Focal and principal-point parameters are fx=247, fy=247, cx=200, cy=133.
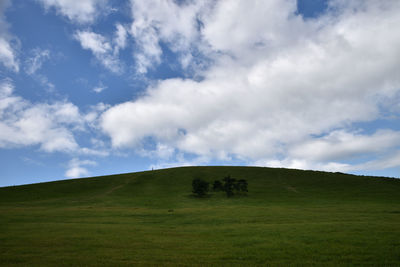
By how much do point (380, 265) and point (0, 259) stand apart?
73.3ft

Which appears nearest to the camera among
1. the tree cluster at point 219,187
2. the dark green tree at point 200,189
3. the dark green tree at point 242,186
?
the dark green tree at point 200,189

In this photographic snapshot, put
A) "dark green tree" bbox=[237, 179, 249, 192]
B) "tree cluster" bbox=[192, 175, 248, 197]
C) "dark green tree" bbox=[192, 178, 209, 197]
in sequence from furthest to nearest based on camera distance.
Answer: "dark green tree" bbox=[237, 179, 249, 192] < "tree cluster" bbox=[192, 175, 248, 197] < "dark green tree" bbox=[192, 178, 209, 197]

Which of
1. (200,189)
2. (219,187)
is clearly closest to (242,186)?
(219,187)

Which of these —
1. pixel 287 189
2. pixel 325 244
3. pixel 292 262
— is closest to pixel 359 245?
pixel 325 244

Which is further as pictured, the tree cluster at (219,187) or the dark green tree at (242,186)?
the dark green tree at (242,186)

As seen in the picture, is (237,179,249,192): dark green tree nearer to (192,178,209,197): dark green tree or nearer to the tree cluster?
the tree cluster

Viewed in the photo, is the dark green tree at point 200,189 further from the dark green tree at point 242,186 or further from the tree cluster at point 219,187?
the dark green tree at point 242,186

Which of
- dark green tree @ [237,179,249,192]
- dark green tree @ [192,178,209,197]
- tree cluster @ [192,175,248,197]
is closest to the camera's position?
dark green tree @ [192,178,209,197]

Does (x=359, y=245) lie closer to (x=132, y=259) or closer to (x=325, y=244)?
(x=325, y=244)

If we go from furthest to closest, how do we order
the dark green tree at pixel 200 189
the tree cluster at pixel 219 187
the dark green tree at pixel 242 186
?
the dark green tree at pixel 242 186 → the tree cluster at pixel 219 187 → the dark green tree at pixel 200 189

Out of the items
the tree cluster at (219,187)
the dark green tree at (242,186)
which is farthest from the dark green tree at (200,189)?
the dark green tree at (242,186)

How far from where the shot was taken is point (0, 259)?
612 inches

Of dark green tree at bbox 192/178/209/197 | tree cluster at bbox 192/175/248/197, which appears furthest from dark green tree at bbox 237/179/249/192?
dark green tree at bbox 192/178/209/197

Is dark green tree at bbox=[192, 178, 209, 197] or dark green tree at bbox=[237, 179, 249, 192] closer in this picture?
dark green tree at bbox=[192, 178, 209, 197]
